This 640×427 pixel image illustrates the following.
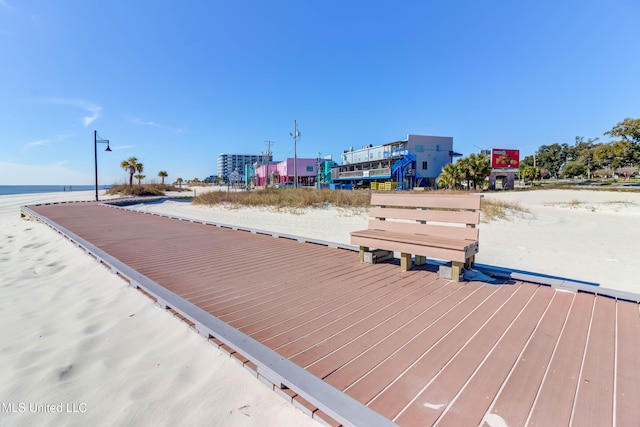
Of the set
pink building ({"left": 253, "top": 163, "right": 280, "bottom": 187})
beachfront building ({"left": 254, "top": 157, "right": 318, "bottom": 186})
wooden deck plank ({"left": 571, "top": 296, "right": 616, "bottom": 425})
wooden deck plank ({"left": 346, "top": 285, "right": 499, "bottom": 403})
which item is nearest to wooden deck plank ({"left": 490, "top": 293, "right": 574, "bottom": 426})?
wooden deck plank ({"left": 571, "top": 296, "right": 616, "bottom": 425})

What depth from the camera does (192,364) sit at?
7.37 feet

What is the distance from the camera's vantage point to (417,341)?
7.45 ft

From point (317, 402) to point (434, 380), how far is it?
0.72 metres

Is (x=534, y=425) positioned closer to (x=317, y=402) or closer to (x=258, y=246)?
(x=317, y=402)

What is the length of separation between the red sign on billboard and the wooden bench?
1725 inches

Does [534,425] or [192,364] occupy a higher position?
[534,425]

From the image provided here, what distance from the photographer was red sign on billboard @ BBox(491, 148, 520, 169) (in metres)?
41.7

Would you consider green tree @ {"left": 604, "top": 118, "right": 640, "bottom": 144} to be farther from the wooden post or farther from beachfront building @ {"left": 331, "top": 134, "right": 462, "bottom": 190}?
the wooden post

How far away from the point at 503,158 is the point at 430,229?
45059mm

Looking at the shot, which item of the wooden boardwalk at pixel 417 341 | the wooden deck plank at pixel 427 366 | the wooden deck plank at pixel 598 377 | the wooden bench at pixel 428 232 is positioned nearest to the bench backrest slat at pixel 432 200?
the wooden bench at pixel 428 232

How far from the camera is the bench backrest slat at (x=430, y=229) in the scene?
12.1 ft

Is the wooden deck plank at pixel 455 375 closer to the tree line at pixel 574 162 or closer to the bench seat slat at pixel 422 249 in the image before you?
the bench seat slat at pixel 422 249

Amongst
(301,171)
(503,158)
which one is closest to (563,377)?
(503,158)

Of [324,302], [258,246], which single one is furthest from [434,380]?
[258,246]
